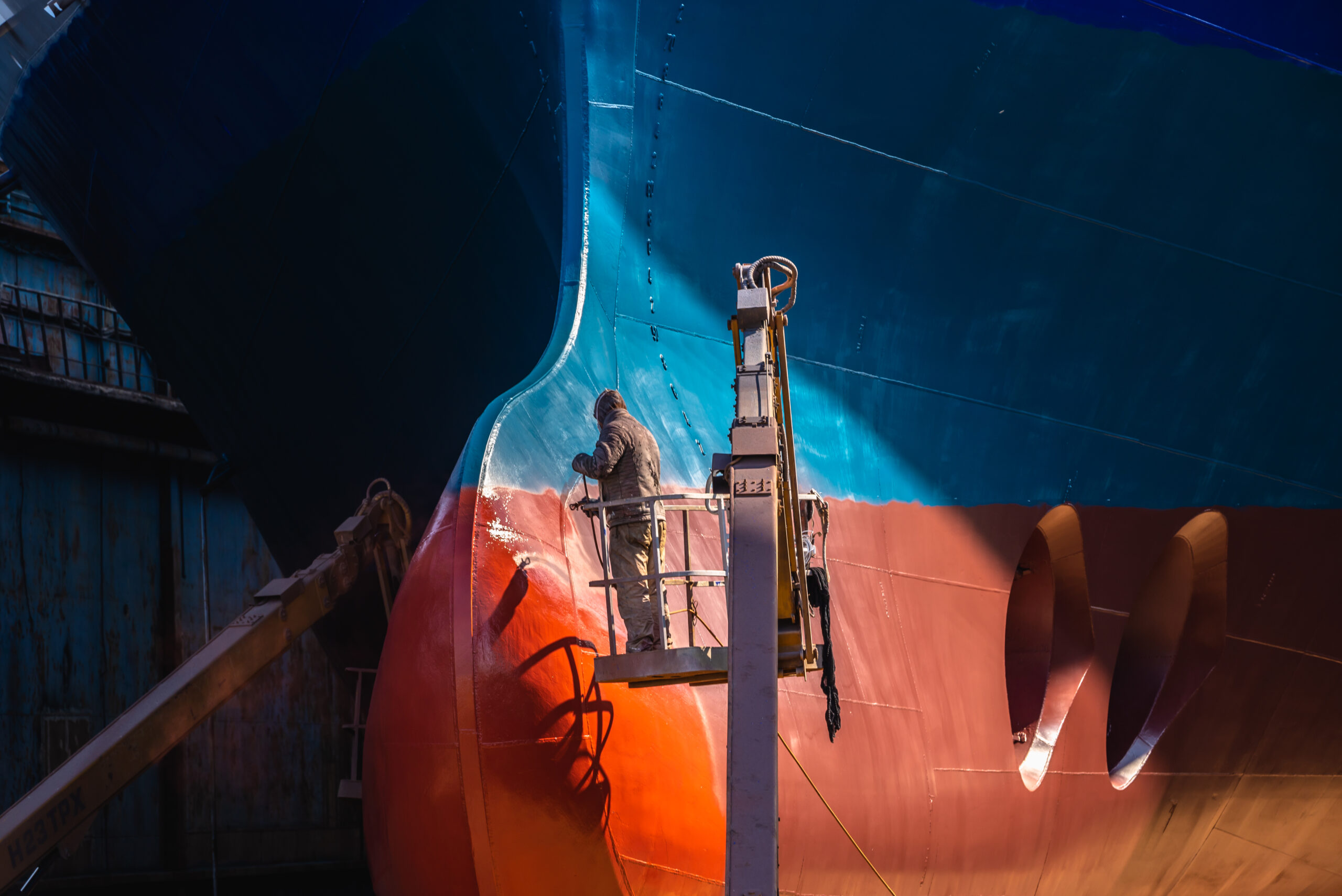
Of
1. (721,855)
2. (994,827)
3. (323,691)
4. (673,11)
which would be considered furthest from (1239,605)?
(323,691)

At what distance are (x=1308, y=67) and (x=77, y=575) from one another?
1100 centimetres

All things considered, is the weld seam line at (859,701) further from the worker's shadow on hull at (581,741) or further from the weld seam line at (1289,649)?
the weld seam line at (1289,649)

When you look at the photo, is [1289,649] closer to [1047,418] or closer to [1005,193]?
[1047,418]

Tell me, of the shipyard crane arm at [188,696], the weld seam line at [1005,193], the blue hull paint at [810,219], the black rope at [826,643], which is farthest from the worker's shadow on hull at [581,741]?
the weld seam line at [1005,193]

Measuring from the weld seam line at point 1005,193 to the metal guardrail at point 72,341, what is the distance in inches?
279

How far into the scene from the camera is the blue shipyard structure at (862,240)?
561 centimetres

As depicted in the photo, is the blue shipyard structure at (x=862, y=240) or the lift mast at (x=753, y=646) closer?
the lift mast at (x=753, y=646)

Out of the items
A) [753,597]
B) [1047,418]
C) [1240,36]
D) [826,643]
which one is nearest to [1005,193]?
[1047,418]

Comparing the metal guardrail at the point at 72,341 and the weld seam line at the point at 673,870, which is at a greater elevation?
the metal guardrail at the point at 72,341

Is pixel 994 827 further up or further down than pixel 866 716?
further down

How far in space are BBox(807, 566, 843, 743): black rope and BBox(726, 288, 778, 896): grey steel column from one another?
939 mm

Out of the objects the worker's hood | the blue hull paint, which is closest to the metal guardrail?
the blue hull paint

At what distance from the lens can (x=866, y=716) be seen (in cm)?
519

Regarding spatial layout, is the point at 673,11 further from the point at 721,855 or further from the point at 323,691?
the point at 323,691
